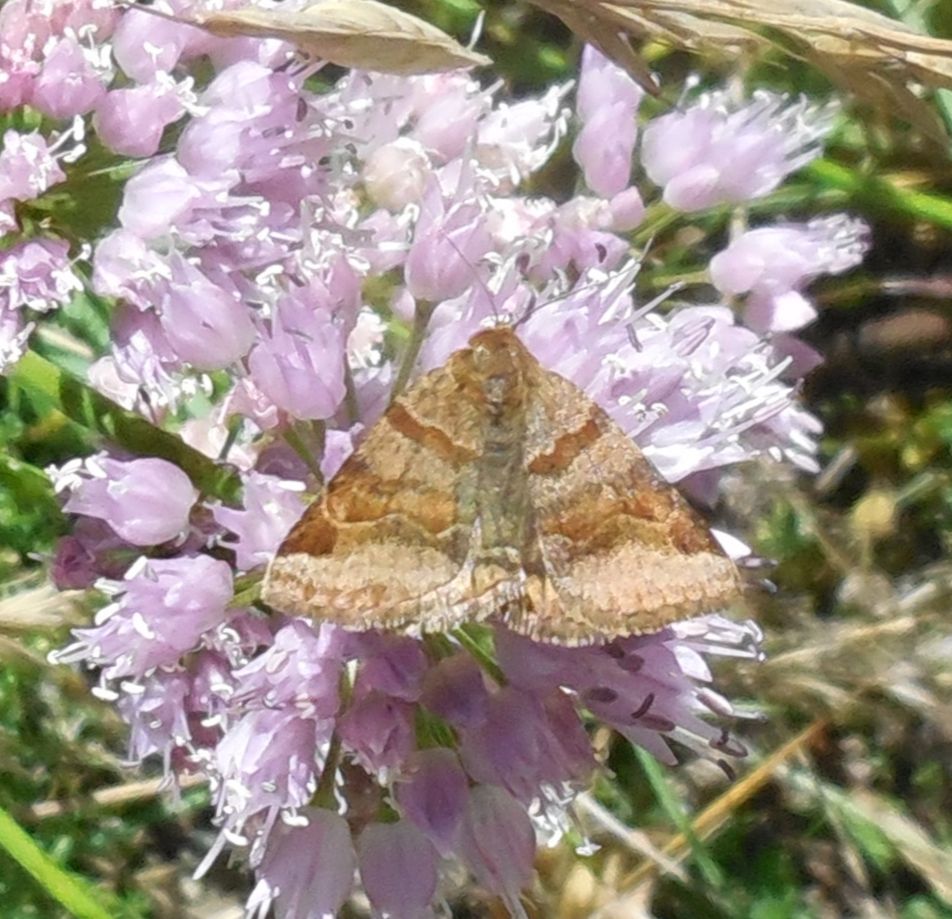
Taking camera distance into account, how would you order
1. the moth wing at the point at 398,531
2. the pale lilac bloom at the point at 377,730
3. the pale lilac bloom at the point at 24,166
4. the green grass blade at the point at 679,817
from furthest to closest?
the green grass blade at the point at 679,817, the pale lilac bloom at the point at 24,166, the pale lilac bloom at the point at 377,730, the moth wing at the point at 398,531

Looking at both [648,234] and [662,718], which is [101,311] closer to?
[648,234]

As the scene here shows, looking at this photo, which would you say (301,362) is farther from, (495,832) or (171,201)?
(495,832)

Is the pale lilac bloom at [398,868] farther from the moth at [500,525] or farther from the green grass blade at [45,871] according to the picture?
the green grass blade at [45,871]

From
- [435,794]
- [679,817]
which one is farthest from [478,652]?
[679,817]

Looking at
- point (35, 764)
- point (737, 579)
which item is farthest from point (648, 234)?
point (35, 764)

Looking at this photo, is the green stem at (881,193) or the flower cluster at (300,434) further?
the green stem at (881,193)

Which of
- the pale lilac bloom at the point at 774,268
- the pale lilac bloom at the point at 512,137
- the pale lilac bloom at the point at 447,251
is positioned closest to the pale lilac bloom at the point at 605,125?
the pale lilac bloom at the point at 512,137

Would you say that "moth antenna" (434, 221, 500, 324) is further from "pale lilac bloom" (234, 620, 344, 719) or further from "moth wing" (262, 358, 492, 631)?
"pale lilac bloom" (234, 620, 344, 719)

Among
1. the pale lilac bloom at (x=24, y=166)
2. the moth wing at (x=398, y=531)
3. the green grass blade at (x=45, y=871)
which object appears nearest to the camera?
the moth wing at (x=398, y=531)
